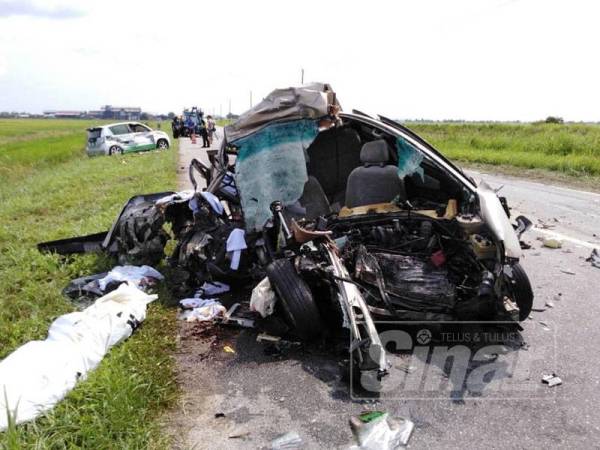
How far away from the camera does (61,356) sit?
3.00m

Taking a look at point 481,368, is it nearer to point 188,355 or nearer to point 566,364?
point 566,364

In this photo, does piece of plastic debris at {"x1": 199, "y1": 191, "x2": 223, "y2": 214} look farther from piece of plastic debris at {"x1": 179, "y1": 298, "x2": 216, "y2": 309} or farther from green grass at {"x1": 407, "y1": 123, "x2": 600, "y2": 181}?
green grass at {"x1": 407, "y1": 123, "x2": 600, "y2": 181}

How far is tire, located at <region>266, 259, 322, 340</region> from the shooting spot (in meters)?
3.35

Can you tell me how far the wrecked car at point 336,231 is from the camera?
3.39 m

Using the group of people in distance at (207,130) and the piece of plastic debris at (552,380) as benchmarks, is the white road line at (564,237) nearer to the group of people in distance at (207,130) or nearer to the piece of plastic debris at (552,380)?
the piece of plastic debris at (552,380)

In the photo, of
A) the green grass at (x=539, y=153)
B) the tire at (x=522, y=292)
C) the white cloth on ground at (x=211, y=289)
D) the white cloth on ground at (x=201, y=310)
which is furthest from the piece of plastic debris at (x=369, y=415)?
the green grass at (x=539, y=153)

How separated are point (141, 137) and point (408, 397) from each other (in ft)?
68.7

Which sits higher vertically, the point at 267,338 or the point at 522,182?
the point at 522,182

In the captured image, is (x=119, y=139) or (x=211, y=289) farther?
(x=119, y=139)

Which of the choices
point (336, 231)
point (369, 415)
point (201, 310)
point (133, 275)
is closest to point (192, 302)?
point (201, 310)

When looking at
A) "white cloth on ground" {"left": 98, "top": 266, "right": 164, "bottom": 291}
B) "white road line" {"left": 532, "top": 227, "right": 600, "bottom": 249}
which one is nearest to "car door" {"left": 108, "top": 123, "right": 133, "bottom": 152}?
"white cloth on ground" {"left": 98, "top": 266, "right": 164, "bottom": 291}

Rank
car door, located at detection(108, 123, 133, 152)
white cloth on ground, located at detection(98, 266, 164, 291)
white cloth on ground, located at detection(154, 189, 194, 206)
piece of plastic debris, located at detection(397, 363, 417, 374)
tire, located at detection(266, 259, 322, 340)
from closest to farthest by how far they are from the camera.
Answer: piece of plastic debris, located at detection(397, 363, 417, 374) → tire, located at detection(266, 259, 322, 340) → white cloth on ground, located at detection(98, 266, 164, 291) → white cloth on ground, located at detection(154, 189, 194, 206) → car door, located at detection(108, 123, 133, 152)

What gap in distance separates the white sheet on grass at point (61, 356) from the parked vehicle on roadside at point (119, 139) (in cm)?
1825

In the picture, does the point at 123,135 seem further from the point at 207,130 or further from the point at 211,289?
the point at 211,289
